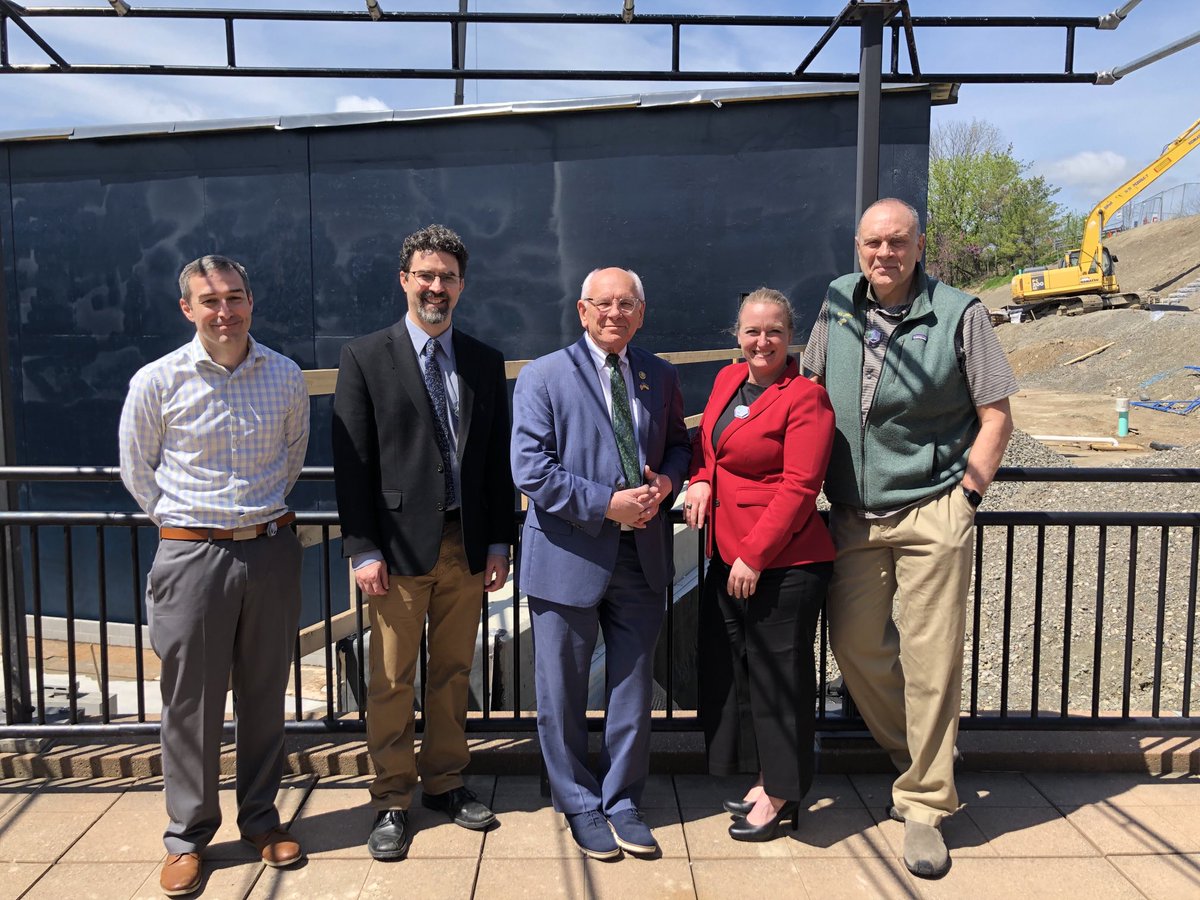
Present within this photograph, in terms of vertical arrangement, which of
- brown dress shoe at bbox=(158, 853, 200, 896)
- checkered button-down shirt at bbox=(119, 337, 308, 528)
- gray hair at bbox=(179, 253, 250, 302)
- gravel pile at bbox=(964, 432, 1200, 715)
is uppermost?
gray hair at bbox=(179, 253, 250, 302)

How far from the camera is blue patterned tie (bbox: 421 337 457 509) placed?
3.07 m

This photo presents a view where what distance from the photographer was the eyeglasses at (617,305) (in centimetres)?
299

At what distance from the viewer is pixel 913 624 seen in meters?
3.11

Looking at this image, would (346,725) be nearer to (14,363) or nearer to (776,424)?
(776,424)

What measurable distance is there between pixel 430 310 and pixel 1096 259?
3918 cm

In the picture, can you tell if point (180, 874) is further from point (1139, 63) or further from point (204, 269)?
point (1139, 63)

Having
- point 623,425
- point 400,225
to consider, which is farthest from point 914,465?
point 400,225

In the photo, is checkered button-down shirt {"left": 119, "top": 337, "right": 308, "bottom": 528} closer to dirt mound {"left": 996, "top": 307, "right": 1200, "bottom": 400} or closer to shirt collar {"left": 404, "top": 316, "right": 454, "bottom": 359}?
shirt collar {"left": 404, "top": 316, "right": 454, "bottom": 359}

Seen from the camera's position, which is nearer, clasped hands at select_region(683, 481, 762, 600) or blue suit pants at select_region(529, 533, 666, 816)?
clasped hands at select_region(683, 481, 762, 600)

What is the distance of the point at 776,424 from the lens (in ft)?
9.64

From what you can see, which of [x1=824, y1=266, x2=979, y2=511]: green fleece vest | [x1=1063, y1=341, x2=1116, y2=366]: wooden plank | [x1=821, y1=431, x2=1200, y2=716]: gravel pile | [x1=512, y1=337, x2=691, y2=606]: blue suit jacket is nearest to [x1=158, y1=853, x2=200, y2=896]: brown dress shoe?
[x1=512, y1=337, x2=691, y2=606]: blue suit jacket

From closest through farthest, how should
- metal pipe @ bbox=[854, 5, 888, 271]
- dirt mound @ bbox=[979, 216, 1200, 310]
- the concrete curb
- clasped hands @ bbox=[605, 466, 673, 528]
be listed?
clasped hands @ bbox=[605, 466, 673, 528]
the concrete curb
metal pipe @ bbox=[854, 5, 888, 271]
dirt mound @ bbox=[979, 216, 1200, 310]

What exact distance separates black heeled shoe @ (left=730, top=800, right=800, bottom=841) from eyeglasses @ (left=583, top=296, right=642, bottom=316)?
1.78 m

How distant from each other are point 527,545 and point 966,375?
5.16 feet
